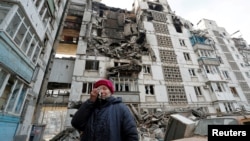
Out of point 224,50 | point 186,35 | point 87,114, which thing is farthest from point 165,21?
point 87,114

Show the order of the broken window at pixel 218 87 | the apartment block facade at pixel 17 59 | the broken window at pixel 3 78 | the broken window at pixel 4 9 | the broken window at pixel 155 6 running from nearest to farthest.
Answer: the broken window at pixel 3 78 < the apartment block facade at pixel 17 59 < the broken window at pixel 4 9 < the broken window at pixel 218 87 < the broken window at pixel 155 6

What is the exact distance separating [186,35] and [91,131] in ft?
92.2

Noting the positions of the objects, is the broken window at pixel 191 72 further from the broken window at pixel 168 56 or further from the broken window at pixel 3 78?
the broken window at pixel 3 78

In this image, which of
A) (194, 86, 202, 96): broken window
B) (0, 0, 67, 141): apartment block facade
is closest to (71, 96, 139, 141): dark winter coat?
(0, 0, 67, 141): apartment block facade

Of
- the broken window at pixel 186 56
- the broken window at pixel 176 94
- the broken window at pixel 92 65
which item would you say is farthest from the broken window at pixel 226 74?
the broken window at pixel 92 65

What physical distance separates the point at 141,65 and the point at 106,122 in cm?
1691

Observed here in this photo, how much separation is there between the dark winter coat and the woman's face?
8 centimetres

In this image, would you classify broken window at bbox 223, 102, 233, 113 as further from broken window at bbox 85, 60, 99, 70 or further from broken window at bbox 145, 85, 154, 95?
broken window at bbox 85, 60, 99, 70

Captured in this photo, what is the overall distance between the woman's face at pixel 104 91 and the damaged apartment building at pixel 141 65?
12.4 m

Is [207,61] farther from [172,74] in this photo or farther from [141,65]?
[141,65]

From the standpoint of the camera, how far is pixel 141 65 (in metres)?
18.7

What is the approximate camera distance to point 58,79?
1641 centimetres

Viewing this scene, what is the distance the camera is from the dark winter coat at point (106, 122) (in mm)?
1910

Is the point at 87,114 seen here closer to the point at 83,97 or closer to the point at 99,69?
the point at 83,97
